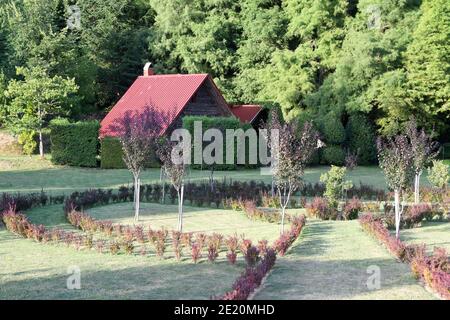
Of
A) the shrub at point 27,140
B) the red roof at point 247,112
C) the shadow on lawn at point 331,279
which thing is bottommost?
the shadow on lawn at point 331,279

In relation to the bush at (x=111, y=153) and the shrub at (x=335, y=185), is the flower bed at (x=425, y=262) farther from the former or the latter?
the bush at (x=111, y=153)

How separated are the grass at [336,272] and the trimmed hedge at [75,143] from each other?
19.2 metres

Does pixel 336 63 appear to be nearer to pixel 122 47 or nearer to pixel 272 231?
pixel 122 47

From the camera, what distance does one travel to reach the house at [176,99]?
118 ft

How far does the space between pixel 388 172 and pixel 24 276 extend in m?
9.44

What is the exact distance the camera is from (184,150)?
17.8 metres

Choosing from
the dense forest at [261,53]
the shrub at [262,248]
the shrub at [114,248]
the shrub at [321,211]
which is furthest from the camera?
the dense forest at [261,53]

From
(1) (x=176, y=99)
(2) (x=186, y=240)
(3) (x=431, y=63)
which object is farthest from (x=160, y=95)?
(2) (x=186, y=240)

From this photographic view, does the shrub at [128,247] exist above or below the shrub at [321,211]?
below

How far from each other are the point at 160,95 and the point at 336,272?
26.4 metres

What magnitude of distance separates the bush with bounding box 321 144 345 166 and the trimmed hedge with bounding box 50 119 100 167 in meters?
13.5

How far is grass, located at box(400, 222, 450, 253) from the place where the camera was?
1582 centimetres

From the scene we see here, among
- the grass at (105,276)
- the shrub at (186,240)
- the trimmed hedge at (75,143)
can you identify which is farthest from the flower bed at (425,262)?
the trimmed hedge at (75,143)
